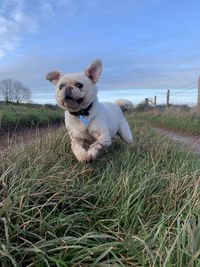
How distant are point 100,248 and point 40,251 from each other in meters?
0.33

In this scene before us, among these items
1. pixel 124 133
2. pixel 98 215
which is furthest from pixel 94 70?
pixel 98 215

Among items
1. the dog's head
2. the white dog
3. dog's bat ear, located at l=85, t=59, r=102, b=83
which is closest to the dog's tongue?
the white dog

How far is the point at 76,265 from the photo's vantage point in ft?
6.64

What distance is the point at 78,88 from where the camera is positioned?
4.00 meters

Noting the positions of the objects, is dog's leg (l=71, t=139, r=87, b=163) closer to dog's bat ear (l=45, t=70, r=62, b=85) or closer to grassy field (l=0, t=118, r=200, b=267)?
grassy field (l=0, t=118, r=200, b=267)

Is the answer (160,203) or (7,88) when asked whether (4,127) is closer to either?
(160,203)

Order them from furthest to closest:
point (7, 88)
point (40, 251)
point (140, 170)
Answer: point (7, 88)
point (140, 170)
point (40, 251)

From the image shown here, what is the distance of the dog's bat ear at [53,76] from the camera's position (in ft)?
14.2

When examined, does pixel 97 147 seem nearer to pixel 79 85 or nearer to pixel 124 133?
pixel 79 85

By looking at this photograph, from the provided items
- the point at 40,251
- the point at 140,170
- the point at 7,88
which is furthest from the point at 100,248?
the point at 7,88

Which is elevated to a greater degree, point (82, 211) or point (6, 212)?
point (6, 212)

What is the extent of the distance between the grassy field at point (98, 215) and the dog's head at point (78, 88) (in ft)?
1.89

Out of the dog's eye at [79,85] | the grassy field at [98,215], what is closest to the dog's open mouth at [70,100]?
the dog's eye at [79,85]

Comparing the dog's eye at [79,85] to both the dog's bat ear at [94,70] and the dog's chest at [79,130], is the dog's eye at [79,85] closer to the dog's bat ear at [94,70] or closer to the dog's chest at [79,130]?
the dog's bat ear at [94,70]
